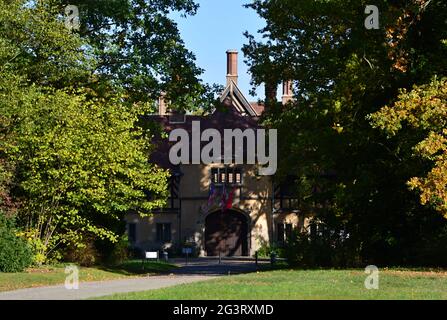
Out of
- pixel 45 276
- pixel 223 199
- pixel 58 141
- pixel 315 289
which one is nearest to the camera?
pixel 315 289

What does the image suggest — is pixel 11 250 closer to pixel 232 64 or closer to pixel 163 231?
pixel 163 231

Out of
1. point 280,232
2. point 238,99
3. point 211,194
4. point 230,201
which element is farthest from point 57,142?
point 280,232

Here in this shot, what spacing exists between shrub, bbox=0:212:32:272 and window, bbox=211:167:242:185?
31586 millimetres

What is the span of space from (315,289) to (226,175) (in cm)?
4284

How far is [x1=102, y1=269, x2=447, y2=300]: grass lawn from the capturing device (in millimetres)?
17031

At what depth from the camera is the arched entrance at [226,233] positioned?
6056 cm

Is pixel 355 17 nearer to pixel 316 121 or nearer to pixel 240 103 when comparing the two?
pixel 316 121

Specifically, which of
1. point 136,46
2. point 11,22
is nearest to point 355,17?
point 136,46

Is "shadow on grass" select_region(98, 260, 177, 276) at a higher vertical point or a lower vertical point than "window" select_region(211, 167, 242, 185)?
lower

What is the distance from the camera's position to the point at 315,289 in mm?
18516

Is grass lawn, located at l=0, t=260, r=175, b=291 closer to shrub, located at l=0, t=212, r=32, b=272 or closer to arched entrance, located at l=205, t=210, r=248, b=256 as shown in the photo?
shrub, located at l=0, t=212, r=32, b=272

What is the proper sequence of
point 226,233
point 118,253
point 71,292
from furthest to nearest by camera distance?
1. point 226,233
2. point 118,253
3. point 71,292

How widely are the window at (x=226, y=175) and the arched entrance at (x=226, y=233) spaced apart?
222 centimetres

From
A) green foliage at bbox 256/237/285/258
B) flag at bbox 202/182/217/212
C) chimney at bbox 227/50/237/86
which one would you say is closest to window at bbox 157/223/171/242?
flag at bbox 202/182/217/212
